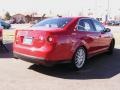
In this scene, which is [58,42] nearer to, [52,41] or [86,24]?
[52,41]

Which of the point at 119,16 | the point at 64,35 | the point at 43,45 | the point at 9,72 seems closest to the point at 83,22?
the point at 64,35

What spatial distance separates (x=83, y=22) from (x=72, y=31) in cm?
89

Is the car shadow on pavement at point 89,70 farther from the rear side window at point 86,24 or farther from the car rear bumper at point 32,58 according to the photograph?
the rear side window at point 86,24

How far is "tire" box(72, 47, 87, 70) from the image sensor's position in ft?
25.5

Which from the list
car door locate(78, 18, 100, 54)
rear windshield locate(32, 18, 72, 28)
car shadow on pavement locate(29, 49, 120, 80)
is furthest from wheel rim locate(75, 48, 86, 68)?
rear windshield locate(32, 18, 72, 28)

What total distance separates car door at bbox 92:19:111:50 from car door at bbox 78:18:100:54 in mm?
259

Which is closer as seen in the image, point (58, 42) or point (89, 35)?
point (58, 42)

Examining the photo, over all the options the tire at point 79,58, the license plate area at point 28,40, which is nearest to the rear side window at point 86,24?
the tire at point 79,58

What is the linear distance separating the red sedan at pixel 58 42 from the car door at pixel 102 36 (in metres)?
0.38

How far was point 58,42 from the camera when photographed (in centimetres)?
712

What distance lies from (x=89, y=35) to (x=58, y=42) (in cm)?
165

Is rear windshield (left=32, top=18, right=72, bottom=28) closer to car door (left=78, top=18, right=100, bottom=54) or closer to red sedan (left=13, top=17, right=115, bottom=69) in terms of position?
red sedan (left=13, top=17, right=115, bottom=69)

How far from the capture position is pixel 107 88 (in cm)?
622

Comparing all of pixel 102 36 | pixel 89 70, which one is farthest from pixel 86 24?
pixel 89 70
